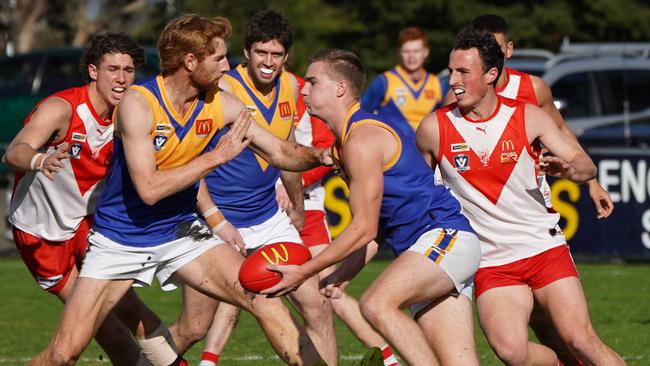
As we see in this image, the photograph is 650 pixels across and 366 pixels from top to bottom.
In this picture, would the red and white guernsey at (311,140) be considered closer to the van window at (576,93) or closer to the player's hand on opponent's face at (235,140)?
the player's hand on opponent's face at (235,140)

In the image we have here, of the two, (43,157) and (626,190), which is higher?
(43,157)

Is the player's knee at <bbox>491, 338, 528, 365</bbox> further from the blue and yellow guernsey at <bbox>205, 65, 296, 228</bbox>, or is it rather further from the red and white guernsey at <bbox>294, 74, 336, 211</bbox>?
the red and white guernsey at <bbox>294, 74, 336, 211</bbox>

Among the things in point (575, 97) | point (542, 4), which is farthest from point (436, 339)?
point (542, 4)

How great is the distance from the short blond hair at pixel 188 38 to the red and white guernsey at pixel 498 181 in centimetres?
132

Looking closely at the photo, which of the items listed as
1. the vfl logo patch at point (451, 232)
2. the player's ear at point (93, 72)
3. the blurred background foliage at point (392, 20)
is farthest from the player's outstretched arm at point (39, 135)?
the blurred background foliage at point (392, 20)

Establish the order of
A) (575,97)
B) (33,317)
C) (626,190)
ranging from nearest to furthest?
(33,317)
(626,190)
(575,97)

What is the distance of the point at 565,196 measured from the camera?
47.7ft

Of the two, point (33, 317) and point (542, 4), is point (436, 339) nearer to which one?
point (33, 317)

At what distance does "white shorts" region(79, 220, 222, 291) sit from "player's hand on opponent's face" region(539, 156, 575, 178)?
1.76 metres

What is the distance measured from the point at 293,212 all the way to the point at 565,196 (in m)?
6.65

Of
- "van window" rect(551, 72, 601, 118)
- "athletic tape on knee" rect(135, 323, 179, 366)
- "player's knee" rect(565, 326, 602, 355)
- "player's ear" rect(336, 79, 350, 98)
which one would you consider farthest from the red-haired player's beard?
"van window" rect(551, 72, 601, 118)

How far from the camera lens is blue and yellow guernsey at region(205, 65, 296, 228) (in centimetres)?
830

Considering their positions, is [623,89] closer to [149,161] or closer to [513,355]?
[513,355]

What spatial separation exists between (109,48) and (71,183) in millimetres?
820
